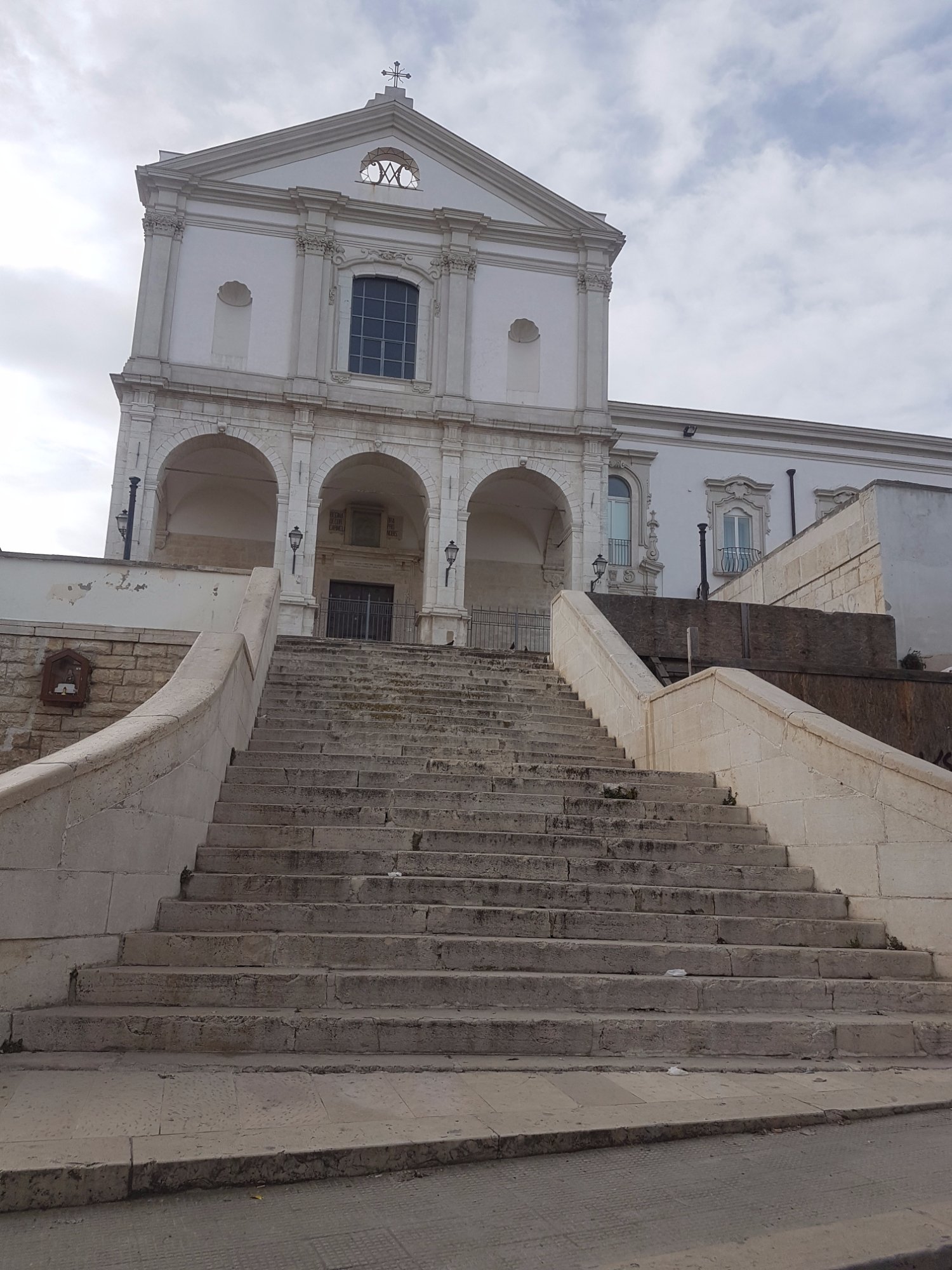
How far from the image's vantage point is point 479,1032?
4.73 metres

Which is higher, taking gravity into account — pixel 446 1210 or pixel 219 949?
pixel 219 949

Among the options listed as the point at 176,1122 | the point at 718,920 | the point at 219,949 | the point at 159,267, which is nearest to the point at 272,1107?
the point at 176,1122

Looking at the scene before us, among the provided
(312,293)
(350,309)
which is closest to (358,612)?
(350,309)

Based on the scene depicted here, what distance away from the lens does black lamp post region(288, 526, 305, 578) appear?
21.7 m

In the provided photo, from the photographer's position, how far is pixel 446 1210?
315 centimetres

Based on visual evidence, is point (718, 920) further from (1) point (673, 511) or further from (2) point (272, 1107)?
(1) point (673, 511)

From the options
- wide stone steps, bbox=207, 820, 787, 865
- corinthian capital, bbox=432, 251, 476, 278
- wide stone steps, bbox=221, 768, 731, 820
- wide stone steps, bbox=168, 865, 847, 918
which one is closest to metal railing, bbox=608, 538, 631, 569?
corinthian capital, bbox=432, 251, 476, 278

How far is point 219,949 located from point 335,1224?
7.87ft

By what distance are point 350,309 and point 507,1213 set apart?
78.7ft

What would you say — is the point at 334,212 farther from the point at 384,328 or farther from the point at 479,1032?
the point at 479,1032

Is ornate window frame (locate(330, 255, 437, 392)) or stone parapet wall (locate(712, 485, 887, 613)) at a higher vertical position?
ornate window frame (locate(330, 255, 437, 392))

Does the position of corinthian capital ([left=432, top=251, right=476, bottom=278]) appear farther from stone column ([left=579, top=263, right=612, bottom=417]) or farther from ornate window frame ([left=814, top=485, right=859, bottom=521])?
ornate window frame ([left=814, top=485, right=859, bottom=521])

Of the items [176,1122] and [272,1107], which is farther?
[272,1107]

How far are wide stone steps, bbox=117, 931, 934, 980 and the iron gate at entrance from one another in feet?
62.3
